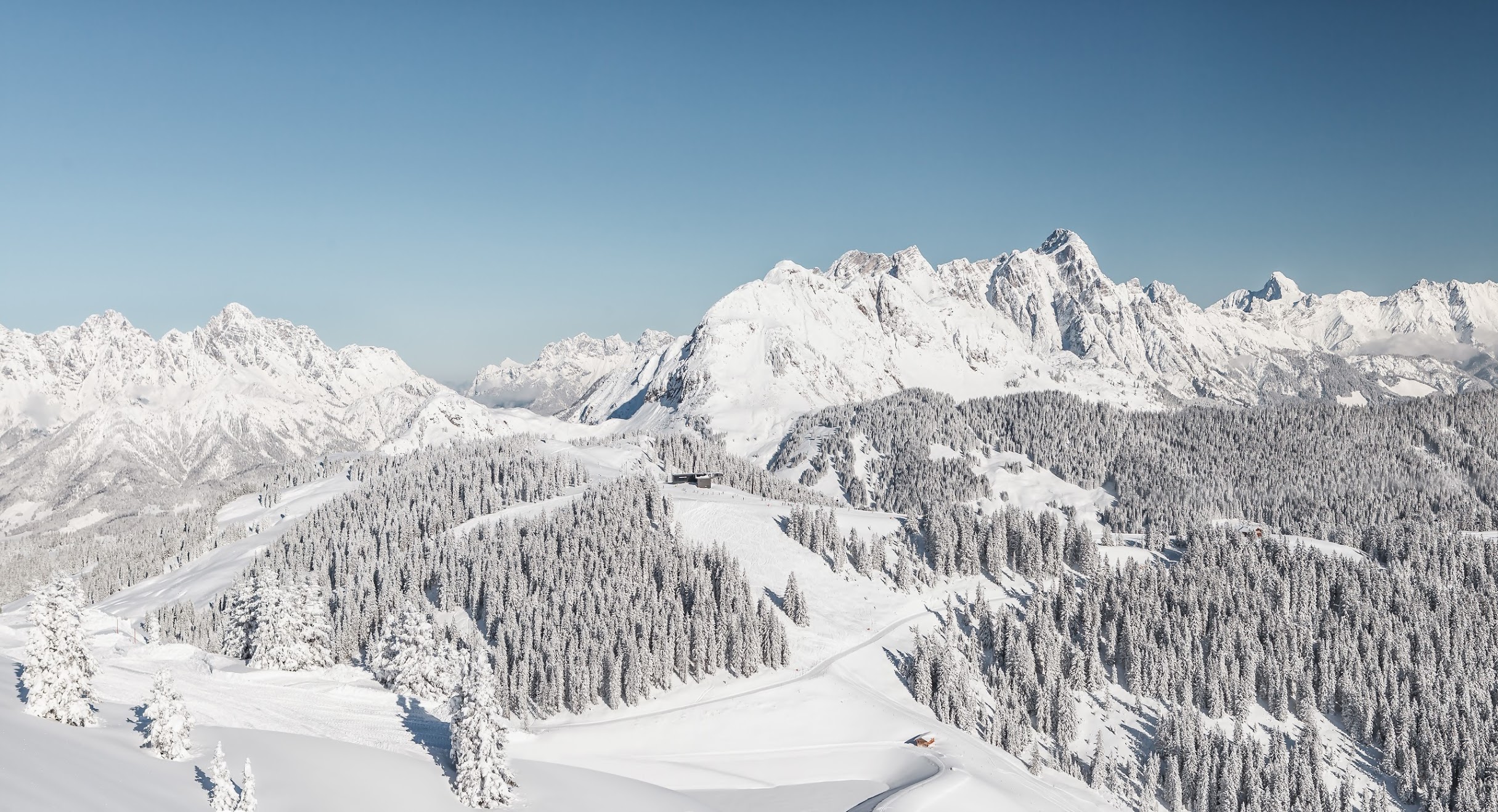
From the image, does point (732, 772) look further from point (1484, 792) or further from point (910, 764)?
point (1484, 792)

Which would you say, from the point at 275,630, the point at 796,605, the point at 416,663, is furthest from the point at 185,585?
the point at 796,605

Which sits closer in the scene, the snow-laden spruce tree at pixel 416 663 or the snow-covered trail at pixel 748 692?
the snow-laden spruce tree at pixel 416 663

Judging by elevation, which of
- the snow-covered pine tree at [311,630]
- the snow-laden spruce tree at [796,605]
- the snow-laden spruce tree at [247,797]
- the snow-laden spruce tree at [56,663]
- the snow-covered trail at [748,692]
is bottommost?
the snow-covered trail at [748,692]

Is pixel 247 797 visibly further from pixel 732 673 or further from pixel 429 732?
pixel 732 673

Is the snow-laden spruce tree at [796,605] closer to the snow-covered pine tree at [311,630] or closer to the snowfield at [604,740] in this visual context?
the snowfield at [604,740]

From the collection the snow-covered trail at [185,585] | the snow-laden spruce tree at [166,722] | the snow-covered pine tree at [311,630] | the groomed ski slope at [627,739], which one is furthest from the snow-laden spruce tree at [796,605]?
the snow-laden spruce tree at [166,722]

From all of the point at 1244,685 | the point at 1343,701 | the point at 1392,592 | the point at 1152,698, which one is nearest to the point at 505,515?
the point at 1152,698

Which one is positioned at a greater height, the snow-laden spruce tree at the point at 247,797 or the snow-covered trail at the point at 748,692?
the snow-laden spruce tree at the point at 247,797

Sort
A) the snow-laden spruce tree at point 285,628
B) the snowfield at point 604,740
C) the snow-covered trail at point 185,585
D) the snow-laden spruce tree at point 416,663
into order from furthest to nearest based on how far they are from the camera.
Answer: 1. the snow-covered trail at point 185,585
2. the snow-laden spruce tree at point 285,628
3. the snow-laden spruce tree at point 416,663
4. the snowfield at point 604,740
